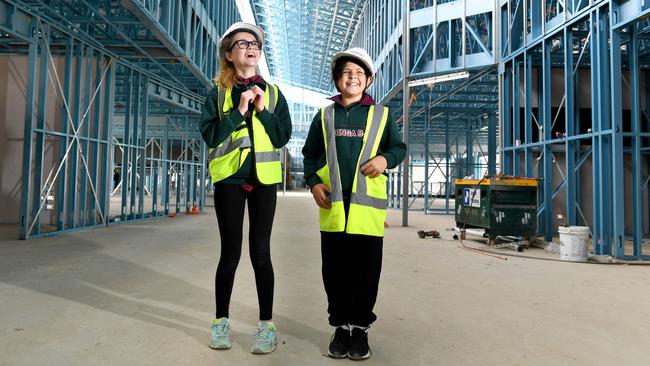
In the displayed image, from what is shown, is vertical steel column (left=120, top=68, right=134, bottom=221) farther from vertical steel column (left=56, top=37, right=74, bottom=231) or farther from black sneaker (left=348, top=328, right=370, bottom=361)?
black sneaker (left=348, top=328, right=370, bottom=361)

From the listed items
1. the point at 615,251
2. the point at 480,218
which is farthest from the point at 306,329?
the point at 480,218

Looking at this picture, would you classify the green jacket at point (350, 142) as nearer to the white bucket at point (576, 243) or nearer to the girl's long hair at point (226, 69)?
Answer: the girl's long hair at point (226, 69)

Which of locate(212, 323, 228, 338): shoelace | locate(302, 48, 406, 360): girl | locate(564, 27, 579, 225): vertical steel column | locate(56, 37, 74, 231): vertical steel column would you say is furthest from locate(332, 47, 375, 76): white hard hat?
locate(56, 37, 74, 231): vertical steel column

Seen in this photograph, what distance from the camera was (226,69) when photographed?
8.14ft

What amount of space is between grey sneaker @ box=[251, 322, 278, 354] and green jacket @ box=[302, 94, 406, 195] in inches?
36.5

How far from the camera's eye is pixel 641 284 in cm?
462

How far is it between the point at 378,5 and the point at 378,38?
1458 mm

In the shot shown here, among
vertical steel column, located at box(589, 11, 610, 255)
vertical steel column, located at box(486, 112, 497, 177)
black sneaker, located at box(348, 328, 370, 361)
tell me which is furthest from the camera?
vertical steel column, located at box(486, 112, 497, 177)

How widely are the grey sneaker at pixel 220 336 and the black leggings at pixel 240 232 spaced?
8 cm

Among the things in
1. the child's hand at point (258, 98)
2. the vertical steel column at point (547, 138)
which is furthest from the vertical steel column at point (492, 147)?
the child's hand at point (258, 98)

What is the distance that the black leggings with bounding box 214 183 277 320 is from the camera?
7.74 ft

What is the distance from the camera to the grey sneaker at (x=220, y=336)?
7.98 ft

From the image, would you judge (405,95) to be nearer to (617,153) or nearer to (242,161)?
(617,153)

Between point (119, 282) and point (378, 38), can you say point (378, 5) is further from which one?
point (119, 282)
